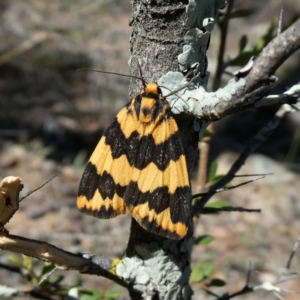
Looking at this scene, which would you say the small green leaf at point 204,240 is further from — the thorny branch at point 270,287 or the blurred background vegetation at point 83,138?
the blurred background vegetation at point 83,138

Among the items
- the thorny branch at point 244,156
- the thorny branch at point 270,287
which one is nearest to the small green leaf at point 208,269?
the thorny branch at point 270,287

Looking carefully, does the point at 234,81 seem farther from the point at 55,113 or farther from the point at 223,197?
the point at 55,113

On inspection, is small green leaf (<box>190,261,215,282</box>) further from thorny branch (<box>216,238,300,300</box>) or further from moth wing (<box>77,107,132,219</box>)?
moth wing (<box>77,107,132,219</box>)

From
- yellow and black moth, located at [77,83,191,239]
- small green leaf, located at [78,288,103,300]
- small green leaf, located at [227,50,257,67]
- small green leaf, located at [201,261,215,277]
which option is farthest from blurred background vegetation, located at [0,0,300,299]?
yellow and black moth, located at [77,83,191,239]

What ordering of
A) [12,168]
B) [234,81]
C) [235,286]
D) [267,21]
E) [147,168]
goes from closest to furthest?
1. [234,81]
2. [147,168]
3. [235,286]
4. [12,168]
5. [267,21]

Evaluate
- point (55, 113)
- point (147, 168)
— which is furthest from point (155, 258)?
point (55, 113)

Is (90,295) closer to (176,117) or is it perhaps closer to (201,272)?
(201,272)

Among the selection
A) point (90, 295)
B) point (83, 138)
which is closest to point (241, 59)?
point (90, 295)

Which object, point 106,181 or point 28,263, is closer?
point 106,181
